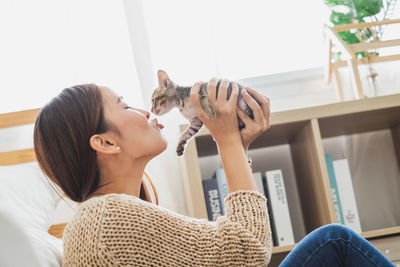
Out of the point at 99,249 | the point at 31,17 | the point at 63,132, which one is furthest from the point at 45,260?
the point at 31,17

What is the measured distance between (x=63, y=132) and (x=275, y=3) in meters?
1.35

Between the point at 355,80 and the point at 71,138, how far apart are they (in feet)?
3.76

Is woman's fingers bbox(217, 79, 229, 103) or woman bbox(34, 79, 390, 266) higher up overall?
woman's fingers bbox(217, 79, 229, 103)

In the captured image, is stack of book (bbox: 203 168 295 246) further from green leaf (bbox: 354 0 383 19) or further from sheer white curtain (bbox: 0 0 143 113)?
green leaf (bbox: 354 0 383 19)

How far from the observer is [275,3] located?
6.53 ft

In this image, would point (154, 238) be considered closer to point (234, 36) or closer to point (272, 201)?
point (272, 201)

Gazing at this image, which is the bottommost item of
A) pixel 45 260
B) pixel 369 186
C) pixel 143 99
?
pixel 369 186

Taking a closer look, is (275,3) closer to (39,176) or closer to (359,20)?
(359,20)

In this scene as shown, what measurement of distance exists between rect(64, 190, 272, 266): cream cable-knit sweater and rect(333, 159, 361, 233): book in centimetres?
84

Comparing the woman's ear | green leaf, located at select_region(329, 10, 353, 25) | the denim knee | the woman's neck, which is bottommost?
the denim knee

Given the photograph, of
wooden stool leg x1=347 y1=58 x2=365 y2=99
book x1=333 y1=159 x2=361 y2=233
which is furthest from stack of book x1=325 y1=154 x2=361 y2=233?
wooden stool leg x1=347 y1=58 x2=365 y2=99

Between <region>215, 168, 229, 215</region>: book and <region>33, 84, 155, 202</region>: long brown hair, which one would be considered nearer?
<region>33, 84, 155, 202</region>: long brown hair

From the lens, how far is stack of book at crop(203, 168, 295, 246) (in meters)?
1.48

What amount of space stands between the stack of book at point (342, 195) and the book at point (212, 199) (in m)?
0.40
